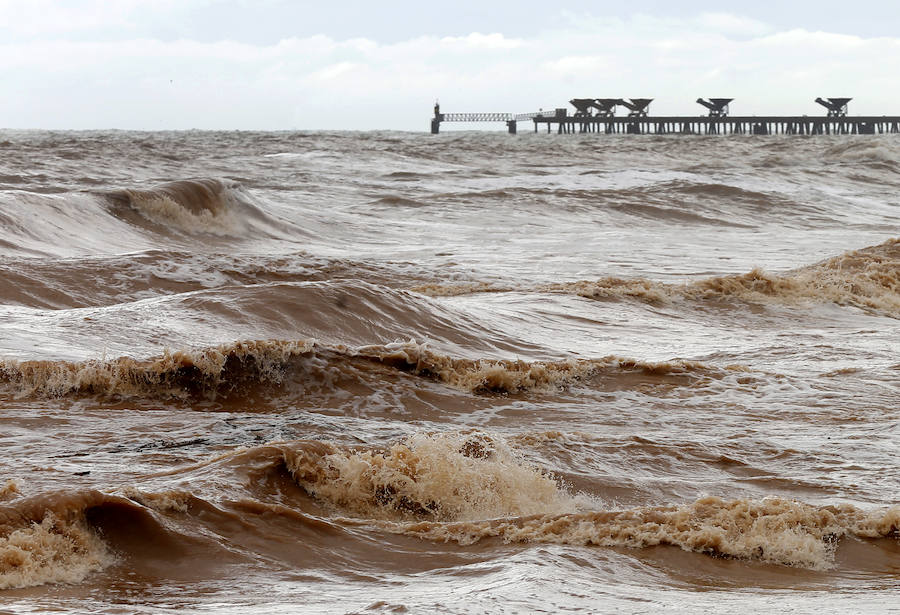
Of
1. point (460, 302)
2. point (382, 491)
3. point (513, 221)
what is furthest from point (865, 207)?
point (382, 491)

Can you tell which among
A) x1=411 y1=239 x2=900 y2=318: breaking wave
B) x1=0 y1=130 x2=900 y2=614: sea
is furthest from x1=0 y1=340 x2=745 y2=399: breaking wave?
x1=411 y1=239 x2=900 y2=318: breaking wave

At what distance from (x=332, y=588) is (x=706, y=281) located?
9.34 metres

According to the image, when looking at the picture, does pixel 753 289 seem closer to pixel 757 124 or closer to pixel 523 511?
pixel 523 511

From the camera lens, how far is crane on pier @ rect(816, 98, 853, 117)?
8062 cm

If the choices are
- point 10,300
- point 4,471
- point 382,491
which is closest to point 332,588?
point 382,491

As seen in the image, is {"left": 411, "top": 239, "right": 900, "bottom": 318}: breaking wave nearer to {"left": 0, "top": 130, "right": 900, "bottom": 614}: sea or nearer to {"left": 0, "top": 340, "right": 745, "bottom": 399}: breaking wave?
{"left": 0, "top": 130, "right": 900, "bottom": 614}: sea

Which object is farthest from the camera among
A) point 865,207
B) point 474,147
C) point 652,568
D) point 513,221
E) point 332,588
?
point 474,147

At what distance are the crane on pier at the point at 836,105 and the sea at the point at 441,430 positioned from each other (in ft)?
231

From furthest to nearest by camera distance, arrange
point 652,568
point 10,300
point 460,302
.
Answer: point 460,302
point 10,300
point 652,568

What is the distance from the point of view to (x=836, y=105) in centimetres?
8094

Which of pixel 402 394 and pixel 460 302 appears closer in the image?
pixel 402 394

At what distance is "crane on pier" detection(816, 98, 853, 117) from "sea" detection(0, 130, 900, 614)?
70399 mm

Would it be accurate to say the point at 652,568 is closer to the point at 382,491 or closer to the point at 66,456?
the point at 382,491

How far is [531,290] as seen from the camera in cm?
1213
